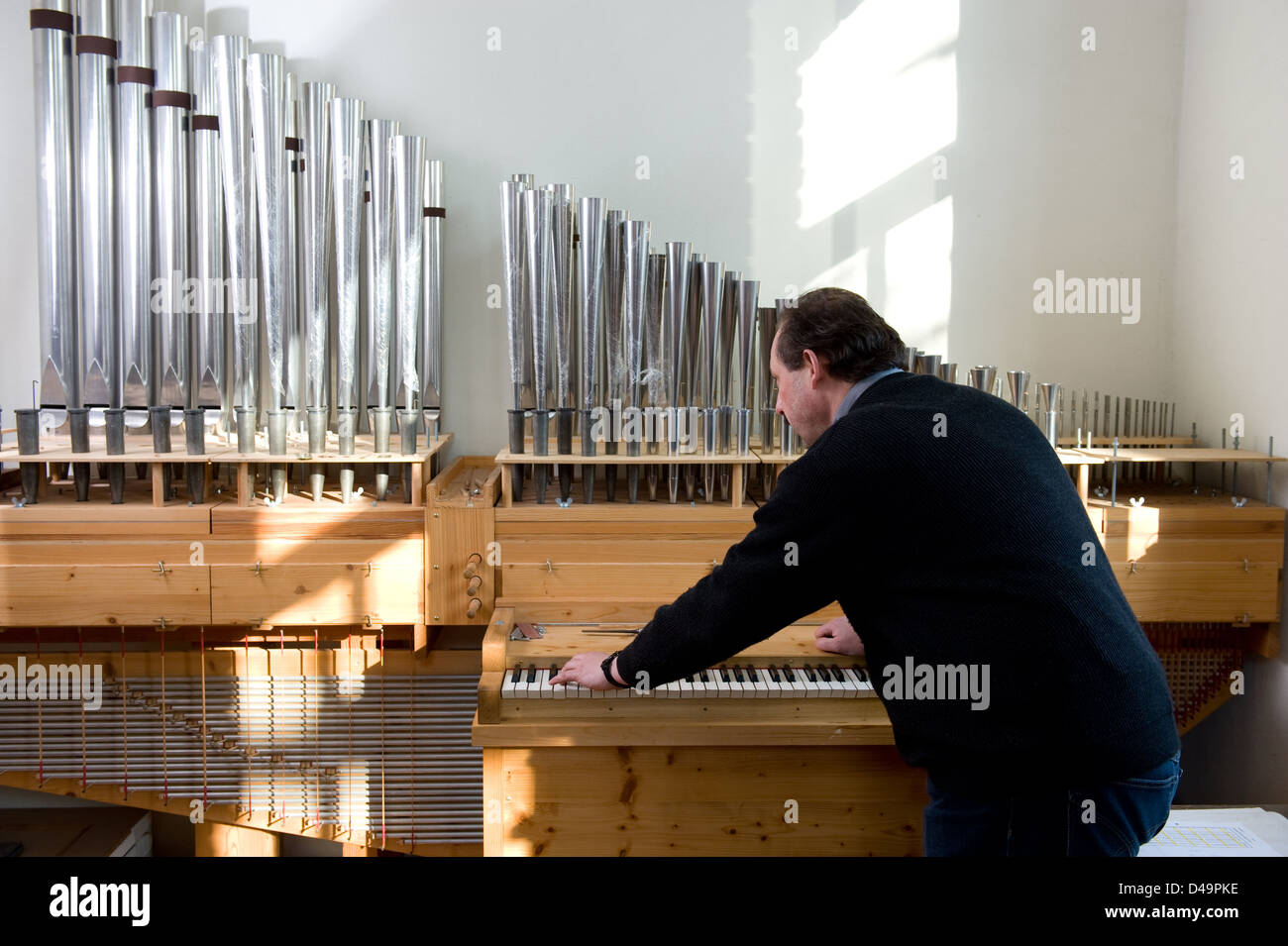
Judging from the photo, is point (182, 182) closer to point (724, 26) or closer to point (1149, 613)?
point (724, 26)

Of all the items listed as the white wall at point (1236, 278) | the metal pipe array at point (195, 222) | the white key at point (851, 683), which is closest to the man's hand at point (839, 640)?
the white key at point (851, 683)

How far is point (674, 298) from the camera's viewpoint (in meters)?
3.83

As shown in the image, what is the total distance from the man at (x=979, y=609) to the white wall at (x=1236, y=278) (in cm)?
234

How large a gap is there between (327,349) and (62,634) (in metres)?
1.52

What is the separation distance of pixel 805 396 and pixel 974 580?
568 millimetres

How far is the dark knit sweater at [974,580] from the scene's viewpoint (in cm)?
197

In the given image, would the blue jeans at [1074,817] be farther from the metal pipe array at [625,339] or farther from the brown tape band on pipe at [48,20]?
the brown tape band on pipe at [48,20]

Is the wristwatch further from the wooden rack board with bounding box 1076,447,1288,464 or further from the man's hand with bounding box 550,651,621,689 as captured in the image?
the wooden rack board with bounding box 1076,447,1288,464

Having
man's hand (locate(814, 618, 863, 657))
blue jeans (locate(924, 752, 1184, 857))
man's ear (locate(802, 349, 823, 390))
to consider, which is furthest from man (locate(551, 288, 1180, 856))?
man's hand (locate(814, 618, 863, 657))

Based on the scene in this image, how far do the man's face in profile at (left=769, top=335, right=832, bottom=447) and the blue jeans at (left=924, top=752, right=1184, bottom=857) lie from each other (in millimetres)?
811

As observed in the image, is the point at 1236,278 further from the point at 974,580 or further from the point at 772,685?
the point at 974,580

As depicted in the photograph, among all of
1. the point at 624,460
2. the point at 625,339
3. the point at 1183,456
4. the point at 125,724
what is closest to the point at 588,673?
the point at 624,460

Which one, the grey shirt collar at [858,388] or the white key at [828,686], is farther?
the white key at [828,686]

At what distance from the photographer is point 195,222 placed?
154 inches
